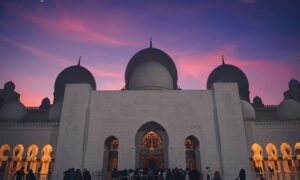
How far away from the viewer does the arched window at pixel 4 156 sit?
15.6 m

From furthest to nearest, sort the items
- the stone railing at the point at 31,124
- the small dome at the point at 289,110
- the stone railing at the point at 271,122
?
the small dome at the point at 289,110 < the stone railing at the point at 31,124 < the stone railing at the point at 271,122

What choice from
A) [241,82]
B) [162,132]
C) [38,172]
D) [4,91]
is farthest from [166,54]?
[4,91]

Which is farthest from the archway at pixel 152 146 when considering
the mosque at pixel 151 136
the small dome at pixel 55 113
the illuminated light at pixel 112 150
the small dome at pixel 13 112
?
the small dome at pixel 13 112

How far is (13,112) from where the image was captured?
1909 centimetres

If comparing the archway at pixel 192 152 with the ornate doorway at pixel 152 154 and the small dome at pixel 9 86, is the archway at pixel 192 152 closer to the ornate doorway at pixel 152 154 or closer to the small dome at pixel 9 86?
the ornate doorway at pixel 152 154

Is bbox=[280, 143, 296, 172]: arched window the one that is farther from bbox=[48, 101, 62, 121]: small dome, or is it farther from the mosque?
bbox=[48, 101, 62, 121]: small dome

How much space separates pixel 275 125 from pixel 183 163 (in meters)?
7.57

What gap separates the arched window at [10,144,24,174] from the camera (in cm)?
1542

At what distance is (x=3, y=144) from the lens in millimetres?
16312

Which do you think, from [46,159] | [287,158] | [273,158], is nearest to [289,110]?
[287,158]

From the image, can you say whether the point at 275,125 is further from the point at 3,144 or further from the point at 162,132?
the point at 3,144

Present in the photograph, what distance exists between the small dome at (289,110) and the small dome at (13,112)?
21089 millimetres

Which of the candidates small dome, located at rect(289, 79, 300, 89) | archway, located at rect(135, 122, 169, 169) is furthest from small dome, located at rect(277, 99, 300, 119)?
archway, located at rect(135, 122, 169, 169)

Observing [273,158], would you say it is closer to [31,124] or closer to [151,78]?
[151,78]
